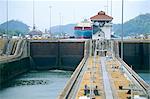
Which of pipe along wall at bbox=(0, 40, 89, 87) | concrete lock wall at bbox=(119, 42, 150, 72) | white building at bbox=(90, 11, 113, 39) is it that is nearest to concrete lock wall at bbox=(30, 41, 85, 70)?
pipe along wall at bbox=(0, 40, 89, 87)

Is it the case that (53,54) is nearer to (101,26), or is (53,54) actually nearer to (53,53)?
(53,53)

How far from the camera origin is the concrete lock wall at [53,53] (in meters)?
58.1

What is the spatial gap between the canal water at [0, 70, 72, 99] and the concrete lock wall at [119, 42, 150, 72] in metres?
11.0

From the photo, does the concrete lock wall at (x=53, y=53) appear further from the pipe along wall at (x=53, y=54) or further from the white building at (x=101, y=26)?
the white building at (x=101, y=26)

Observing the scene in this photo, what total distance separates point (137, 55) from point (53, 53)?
1279cm

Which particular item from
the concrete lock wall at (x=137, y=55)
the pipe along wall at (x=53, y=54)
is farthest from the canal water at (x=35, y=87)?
the concrete lock wall at (x=137, y=55)

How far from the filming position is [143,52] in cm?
5566

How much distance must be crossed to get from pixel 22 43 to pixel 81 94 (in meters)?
39.2

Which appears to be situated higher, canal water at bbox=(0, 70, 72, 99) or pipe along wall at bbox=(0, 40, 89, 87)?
pipe along wall at bbox=(0, 40, 89, 87)

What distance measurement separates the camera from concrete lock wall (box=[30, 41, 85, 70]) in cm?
5812

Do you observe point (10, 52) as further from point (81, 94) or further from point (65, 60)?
point (81, 94)

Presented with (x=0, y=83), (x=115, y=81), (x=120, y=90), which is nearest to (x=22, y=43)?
(x=0, y=83)

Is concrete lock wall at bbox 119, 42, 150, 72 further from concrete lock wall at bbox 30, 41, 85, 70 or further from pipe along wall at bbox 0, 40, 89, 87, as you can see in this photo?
concrete lock wall at bbox 30, 41, 85, 70

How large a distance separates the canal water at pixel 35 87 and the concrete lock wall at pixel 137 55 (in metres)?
11.0
